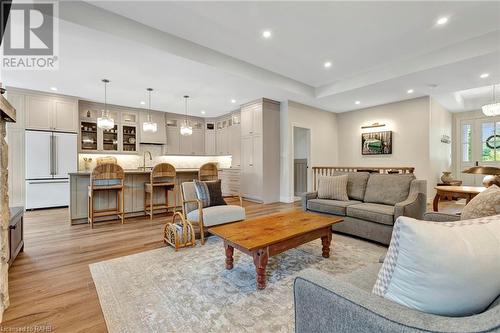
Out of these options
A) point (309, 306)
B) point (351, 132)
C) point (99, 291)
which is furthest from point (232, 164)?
point (309, 306)

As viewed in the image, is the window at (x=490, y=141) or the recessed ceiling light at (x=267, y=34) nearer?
the recessed ceiling light at (x=267, y=34)

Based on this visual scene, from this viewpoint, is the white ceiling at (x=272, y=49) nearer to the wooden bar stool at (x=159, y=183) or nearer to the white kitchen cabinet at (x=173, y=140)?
the wooden bar stool at (x=159, y=183)

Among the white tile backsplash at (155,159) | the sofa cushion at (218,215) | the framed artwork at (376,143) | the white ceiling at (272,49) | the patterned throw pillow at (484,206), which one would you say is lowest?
the sofa cushion at (218,215)

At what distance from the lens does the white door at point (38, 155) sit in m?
5.17

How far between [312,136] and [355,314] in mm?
6507

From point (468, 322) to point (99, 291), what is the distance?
2431 millimetres

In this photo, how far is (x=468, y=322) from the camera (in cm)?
63

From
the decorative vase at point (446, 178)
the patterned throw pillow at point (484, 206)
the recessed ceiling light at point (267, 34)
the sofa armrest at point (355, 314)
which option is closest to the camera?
the sofa armrest at point (355, 314)

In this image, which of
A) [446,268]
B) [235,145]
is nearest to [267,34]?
[446,268]

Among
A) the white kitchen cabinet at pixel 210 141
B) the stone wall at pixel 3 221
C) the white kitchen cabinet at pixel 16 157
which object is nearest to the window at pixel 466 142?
the white kitchen cabinet at pixel 210 141

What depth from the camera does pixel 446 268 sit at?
0.73 meters

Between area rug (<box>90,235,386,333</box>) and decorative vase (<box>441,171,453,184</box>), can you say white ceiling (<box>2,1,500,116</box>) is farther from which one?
area rug (<box>90,235,386,333</box>)

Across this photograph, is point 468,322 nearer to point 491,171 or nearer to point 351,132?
point 491,171

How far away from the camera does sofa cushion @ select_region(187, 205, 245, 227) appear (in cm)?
313
